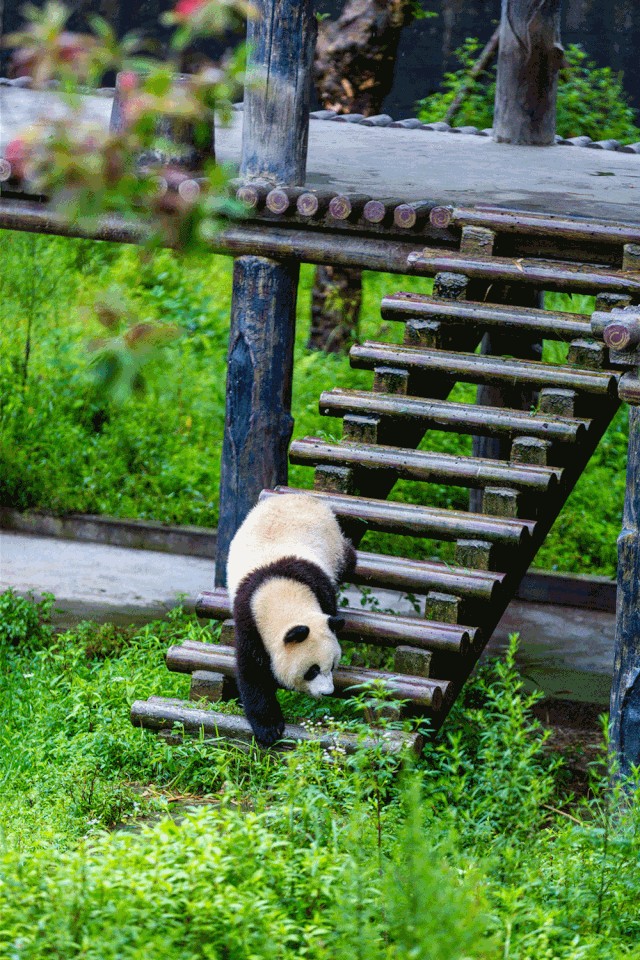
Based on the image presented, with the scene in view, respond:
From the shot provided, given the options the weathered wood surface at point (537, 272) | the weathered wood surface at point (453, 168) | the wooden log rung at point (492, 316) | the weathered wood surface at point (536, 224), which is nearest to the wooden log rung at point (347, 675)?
the wooden log rung at point (492, 316)

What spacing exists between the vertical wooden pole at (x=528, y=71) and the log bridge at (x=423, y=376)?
1902mm

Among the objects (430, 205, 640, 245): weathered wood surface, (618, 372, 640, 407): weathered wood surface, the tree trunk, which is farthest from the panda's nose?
the tree trunk

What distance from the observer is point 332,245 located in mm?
6199

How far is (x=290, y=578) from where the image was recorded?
4.86 metres

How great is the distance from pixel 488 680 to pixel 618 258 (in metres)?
2.04

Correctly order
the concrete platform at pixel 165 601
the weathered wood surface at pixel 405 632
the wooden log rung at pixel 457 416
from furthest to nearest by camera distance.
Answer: the concrete platform at pixel 165 601 < the wooden log rung at pixel 457 416 < the weathered wood surface at pixel 405 632

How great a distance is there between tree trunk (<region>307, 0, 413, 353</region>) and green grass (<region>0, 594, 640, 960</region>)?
603cm

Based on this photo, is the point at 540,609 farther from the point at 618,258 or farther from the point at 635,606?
the point at 635,606

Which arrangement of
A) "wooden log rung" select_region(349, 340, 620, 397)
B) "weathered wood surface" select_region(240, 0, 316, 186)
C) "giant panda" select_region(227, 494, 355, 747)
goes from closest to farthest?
1. "giant panda" select_region(227, 494, 355, 747)
2. "wooden log rung" select_region(349, 340, 620, 397)
3. "weathered wood surface" select_region(240, 0, 316, 186)

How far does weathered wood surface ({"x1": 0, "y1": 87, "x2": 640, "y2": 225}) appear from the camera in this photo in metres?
6.80

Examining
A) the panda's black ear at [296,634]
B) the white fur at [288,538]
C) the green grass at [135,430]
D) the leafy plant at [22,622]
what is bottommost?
the leafy plant at [22,622]

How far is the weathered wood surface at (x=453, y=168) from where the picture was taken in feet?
22.3

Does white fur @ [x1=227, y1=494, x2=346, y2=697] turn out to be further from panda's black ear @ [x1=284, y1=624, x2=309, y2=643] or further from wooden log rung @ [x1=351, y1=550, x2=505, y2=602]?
wooden log rung @ [x1=351, y1=550, x2=505, y2=602]

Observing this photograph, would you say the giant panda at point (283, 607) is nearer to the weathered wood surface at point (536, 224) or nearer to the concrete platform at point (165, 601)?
the weathered wood surface at point (536, 224)
